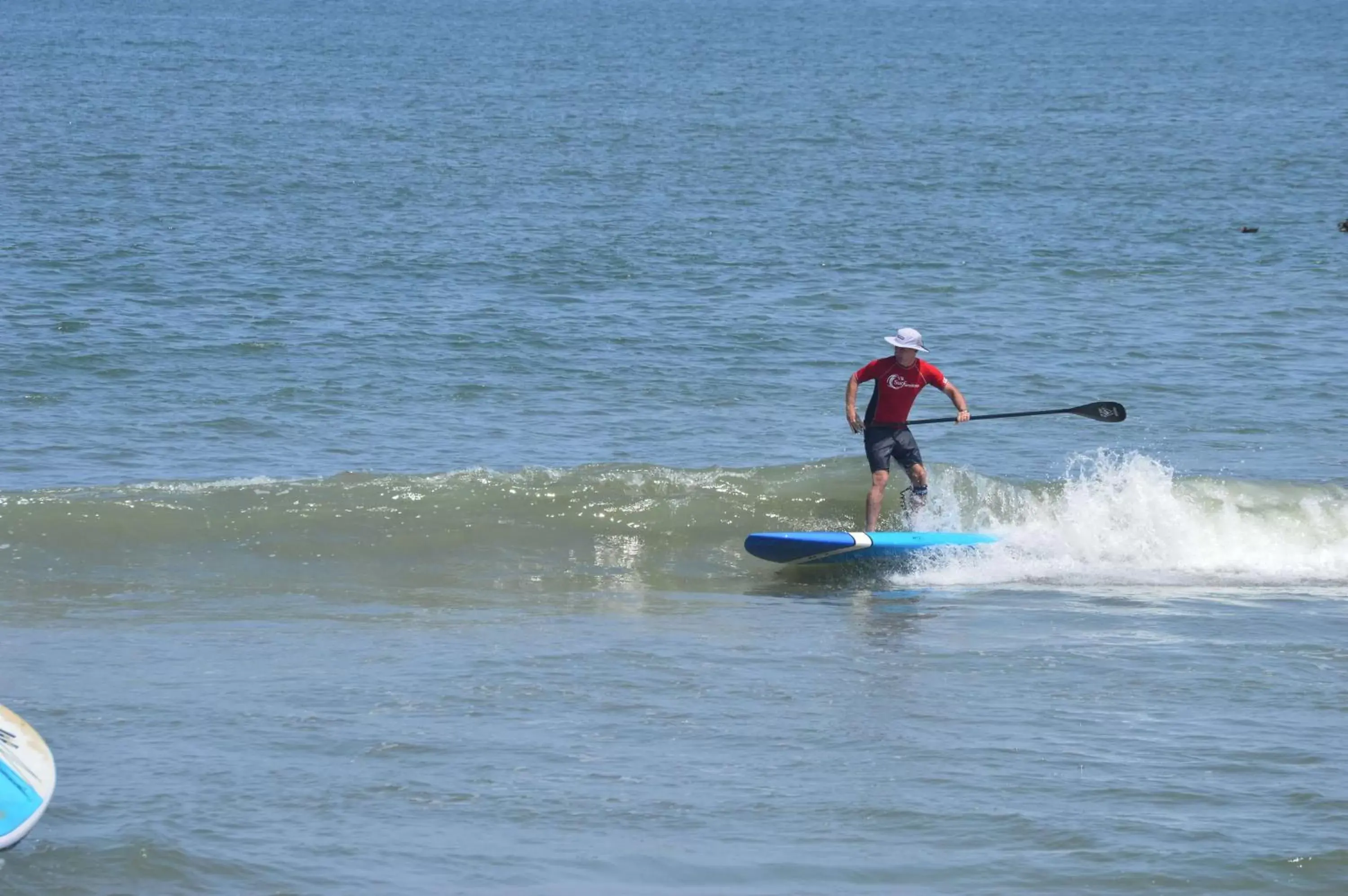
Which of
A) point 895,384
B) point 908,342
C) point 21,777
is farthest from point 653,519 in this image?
point 21,777

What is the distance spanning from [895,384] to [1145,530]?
2.33 m

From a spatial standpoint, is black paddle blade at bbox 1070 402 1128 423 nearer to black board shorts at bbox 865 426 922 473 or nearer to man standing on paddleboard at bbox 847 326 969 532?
man standing on paddleboard at bbox 847 326 969 532

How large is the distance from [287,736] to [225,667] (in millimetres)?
1469

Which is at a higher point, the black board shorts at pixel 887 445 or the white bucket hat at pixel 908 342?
the white bucket hat at pixel 908 342

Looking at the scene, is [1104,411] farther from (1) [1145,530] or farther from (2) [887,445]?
(2) [887,445]

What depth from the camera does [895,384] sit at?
508 inches

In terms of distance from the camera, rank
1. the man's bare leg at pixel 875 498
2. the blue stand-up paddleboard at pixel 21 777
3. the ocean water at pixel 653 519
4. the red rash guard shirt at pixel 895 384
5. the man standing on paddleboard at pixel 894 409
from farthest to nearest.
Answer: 1. the man's bare leg at pixel 875 498
2. the red rash guard shirt at pixel 895 384
3. the man standing on paddleboard at pixel 894 409
4. the ocean water at pixel 653 519
5. the blue stand-up paddleboard at pixel 21 777

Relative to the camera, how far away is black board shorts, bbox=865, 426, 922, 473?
43.0ft

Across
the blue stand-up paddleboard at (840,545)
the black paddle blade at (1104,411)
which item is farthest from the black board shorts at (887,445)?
the black paddle blade at (1104,411)

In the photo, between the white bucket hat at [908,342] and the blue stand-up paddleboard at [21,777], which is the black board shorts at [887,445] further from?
the blue stand-up paddleboard at [21,777]

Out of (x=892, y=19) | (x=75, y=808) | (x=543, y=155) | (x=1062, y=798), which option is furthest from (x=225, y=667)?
(x=892, y=19)

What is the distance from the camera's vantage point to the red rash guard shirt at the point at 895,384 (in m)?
12.9

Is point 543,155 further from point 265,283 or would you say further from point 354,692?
point 354,692

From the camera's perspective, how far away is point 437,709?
8.77 m
